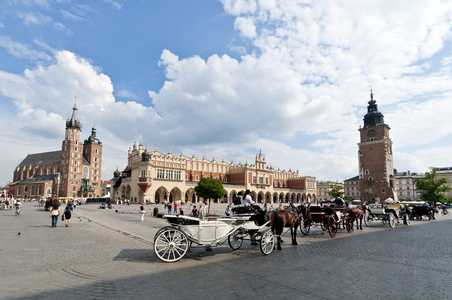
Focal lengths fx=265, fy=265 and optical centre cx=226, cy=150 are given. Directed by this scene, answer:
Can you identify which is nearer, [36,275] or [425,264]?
[36,275]

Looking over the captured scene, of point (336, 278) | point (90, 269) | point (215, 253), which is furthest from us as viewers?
point (215, 253)

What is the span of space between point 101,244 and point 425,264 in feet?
32.4

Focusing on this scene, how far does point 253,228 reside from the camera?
870 cm

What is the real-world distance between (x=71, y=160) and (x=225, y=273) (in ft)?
326

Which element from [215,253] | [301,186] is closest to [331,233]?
[215,253]

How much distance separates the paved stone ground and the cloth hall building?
42313 millimetres

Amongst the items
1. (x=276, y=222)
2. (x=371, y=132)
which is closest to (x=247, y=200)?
(x=276, y=222)

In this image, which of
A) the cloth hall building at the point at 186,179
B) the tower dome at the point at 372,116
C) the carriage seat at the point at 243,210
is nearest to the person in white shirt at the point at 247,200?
the carriage seat at the point at 243,210

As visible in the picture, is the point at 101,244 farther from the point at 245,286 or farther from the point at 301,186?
the point at 301,186

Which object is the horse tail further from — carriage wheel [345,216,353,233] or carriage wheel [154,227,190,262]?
carriage wheel [345,216,353,233]

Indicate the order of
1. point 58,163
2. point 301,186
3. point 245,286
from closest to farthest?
point 245,286
point 301,186
point 58,163

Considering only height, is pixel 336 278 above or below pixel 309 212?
below

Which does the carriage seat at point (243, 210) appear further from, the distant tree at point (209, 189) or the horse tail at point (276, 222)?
the distant tree at point (209, 189)

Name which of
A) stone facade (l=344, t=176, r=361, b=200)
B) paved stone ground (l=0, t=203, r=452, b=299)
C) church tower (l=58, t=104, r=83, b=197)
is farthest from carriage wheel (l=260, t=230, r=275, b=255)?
stone facade (l=344, t=176, r=361, b=200)
